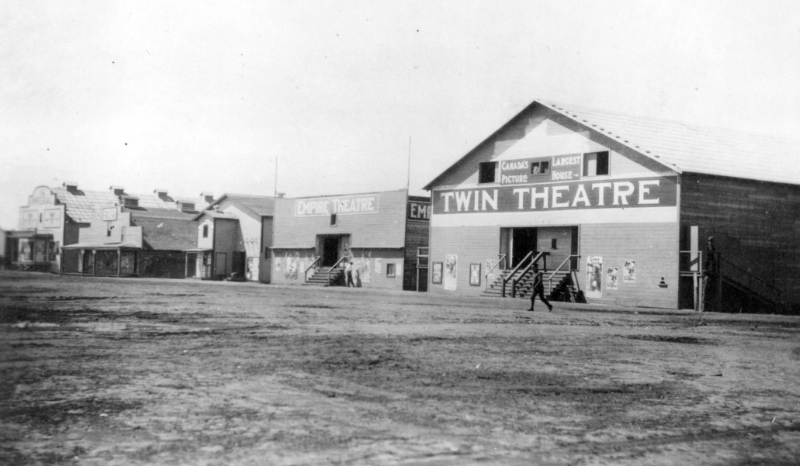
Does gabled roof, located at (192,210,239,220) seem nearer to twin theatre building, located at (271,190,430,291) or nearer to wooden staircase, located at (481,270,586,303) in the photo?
twin theatre building, located at (271,190,430,291)

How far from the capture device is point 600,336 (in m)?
15.8

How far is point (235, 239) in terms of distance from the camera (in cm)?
5969

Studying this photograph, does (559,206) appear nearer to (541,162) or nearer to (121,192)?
(541,162)

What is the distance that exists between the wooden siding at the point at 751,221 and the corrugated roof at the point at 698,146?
0.50 m

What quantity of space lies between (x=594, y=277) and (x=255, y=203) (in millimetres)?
35391

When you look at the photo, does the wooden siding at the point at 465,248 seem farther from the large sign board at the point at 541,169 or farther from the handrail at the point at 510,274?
the large sign board at the point at 541,169

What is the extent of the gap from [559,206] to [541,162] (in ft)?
8.00

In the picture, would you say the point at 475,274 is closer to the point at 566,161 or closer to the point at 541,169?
the point at 541,169

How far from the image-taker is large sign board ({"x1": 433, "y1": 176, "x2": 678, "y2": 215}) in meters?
29.8

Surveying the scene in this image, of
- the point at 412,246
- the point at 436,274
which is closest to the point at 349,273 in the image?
the point at 412,246

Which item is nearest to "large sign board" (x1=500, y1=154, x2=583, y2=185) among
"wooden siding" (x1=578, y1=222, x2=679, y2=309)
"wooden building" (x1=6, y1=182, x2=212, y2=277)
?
"wooden siding" (x1=578, y1=222, x2=679, y2=309)

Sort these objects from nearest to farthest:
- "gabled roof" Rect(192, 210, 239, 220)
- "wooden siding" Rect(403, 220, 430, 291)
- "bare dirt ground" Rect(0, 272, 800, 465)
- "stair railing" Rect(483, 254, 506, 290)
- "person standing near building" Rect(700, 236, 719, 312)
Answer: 1. "bare dirt ground" Rect(0, 272, 800, 465)
2. "person standing near building" Rect(700, 236, 719, 312)
3. "stair railing" Rect(483, 254, 506, 290)
4. "wooden siding" Rect(403, 220, 430, 291)
5. "gabled roof" Rect(192, 210, 239, 220)

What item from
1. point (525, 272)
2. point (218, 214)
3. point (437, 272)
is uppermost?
point (218, 214)

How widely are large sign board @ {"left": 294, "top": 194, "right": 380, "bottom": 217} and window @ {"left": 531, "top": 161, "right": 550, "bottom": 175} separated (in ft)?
40.1
